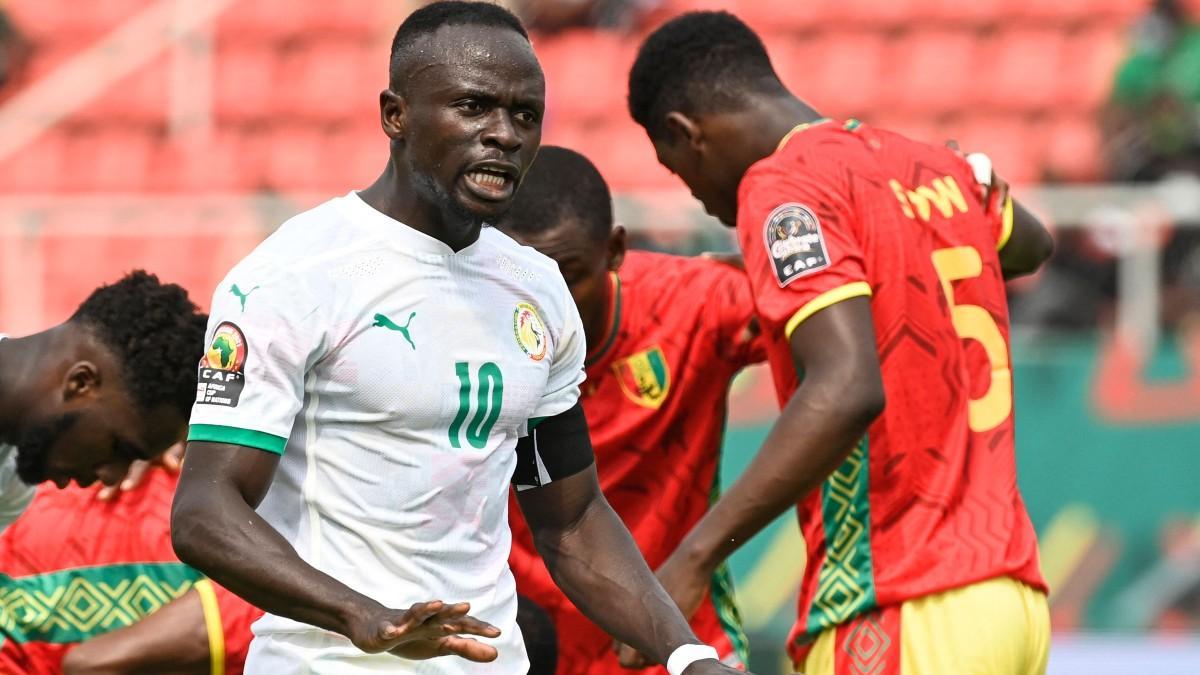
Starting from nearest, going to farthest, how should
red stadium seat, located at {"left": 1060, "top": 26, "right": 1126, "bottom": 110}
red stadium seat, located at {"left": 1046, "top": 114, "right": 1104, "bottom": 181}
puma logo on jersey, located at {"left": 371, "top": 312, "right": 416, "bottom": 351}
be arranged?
puma logo on jersey, located at {"left": 371, "top": 312, "right": 416, "bottom": 351}
red stadium seat, located at {"left": 1046, "top": 114, "right": 1104, "bottom": 181}
red stadium seat, located at {"left": 1060, "top": 26, "right": 1126, "bottom": 110}

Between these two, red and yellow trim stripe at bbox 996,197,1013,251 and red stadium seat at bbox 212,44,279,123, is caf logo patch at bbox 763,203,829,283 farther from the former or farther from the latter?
red stadium seat at bbox 212,44,279,123

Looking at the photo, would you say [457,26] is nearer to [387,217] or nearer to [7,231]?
[387,217]

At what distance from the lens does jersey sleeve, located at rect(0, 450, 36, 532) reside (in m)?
4.31

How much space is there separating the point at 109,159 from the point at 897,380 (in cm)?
1051

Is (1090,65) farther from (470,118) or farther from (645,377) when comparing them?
(470,118)

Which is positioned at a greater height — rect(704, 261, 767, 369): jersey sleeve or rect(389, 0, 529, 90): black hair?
rect(389, 0, 529, 90): black hair

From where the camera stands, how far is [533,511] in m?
3.56

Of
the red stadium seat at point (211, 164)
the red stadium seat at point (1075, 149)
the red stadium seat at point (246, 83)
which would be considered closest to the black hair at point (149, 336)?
the red stadium seat at point (1075, 149)

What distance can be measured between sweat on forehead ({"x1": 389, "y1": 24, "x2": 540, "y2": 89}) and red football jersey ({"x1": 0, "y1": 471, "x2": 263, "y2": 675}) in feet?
5.60

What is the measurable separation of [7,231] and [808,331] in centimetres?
684

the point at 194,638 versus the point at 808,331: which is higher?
the point at 808,331

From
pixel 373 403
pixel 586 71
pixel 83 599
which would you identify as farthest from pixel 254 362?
pixel 586 71

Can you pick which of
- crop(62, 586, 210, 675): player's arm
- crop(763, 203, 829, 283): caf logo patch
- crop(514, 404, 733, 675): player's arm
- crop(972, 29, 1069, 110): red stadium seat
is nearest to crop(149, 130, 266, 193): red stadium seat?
crop(972, 29, 1069, 110): red stadium seat

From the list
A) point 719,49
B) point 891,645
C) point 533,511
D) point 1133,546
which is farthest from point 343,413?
point 1133,546
